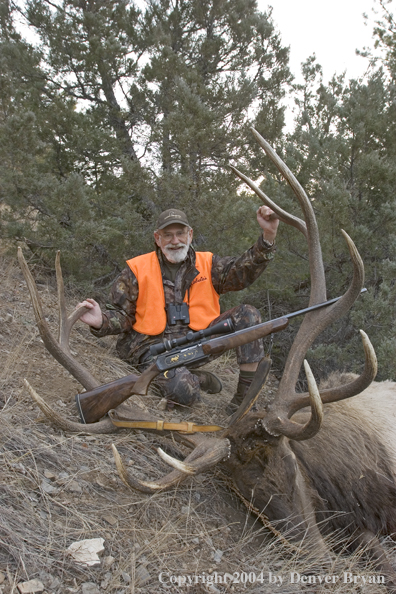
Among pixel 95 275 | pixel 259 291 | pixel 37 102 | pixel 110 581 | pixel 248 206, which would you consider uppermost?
pixel 37 102

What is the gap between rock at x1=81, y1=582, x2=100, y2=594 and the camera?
5.81 feet

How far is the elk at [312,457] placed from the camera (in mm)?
2303

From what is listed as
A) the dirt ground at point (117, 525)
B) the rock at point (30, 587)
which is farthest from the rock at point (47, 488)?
the rock at point (30, 587)

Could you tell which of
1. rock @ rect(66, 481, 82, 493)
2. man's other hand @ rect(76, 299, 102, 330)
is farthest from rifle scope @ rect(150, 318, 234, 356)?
rock @ rect(66, 481, 82, 493)

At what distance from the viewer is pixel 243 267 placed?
381cm

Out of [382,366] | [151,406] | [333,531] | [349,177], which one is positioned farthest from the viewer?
[349,177]

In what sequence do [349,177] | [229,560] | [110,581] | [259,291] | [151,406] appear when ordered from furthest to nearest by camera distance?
1. [259,291]
2. [349,177]
3. [151,406]
4. [229,560]
5. [110,581]

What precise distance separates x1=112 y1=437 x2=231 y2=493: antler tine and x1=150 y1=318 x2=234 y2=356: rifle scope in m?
0.68

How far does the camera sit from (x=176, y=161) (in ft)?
18.3

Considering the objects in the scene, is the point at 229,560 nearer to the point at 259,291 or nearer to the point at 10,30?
the point at 259,291

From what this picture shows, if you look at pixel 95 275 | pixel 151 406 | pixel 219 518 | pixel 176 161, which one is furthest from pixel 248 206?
pixel 219 518

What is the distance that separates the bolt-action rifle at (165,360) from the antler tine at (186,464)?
20.1 inches

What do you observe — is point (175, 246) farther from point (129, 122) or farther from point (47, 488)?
point (129, 122)

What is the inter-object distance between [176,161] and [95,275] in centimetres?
166
